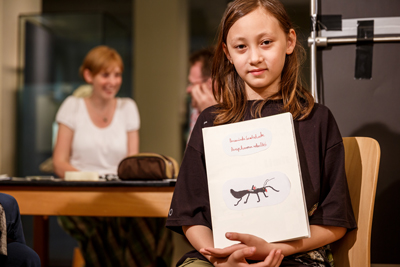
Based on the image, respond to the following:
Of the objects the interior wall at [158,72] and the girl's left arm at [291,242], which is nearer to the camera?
the girl's left arm at [291,242]

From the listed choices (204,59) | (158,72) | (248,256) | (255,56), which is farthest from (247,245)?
(158,72)

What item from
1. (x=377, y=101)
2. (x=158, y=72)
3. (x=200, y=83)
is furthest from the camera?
(x=158, y=72)

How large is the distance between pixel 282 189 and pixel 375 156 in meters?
0.27

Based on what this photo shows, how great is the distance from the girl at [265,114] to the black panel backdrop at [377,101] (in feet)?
0.99

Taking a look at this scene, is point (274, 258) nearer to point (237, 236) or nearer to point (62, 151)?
point (237, 236)

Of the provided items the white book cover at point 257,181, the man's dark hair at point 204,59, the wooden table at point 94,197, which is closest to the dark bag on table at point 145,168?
the wooden table at point 94,197

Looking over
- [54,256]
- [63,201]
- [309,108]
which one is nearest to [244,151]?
[309,108]

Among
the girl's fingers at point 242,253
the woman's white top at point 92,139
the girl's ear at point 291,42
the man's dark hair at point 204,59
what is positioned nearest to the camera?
the girl's fingers at point 242,253

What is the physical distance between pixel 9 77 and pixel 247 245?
3.10m

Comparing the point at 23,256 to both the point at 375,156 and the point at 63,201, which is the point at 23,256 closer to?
the point at 63,201

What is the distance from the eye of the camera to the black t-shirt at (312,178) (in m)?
0.92

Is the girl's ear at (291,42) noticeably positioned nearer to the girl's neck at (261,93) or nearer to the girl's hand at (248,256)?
the girl's neck at (261,93)

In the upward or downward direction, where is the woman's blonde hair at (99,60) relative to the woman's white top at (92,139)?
upward

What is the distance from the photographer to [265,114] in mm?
1029
